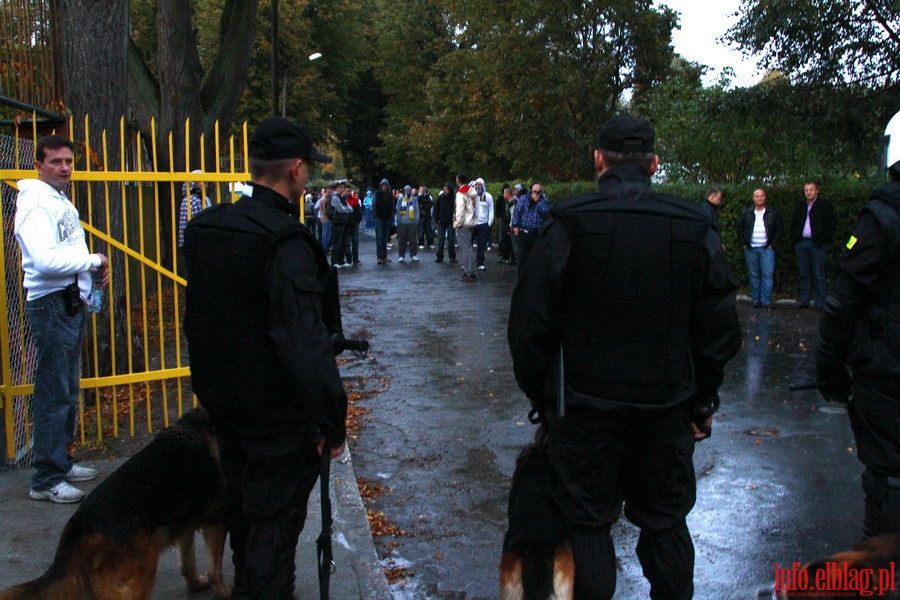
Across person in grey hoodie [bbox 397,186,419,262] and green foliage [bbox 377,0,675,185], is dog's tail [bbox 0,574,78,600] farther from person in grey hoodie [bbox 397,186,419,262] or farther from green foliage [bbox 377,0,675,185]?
green foliage [bbox 377,0,675,185]

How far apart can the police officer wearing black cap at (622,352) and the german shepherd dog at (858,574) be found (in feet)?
2.42

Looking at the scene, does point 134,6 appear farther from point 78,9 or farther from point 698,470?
point 698,470

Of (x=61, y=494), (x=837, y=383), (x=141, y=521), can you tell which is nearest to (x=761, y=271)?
(x=837, y=383)

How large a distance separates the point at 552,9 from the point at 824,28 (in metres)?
15.9

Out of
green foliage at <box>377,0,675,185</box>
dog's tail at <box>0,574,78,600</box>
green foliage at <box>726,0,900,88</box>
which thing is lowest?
dog's tail at <box>0,574,78,600</box>

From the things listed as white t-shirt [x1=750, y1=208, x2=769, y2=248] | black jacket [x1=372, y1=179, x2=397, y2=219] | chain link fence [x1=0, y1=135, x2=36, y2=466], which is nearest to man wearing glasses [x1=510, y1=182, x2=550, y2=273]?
white t-shirt [x1=750, y1=208, x2=769, y2=248]

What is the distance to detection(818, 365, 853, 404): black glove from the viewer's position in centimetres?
407

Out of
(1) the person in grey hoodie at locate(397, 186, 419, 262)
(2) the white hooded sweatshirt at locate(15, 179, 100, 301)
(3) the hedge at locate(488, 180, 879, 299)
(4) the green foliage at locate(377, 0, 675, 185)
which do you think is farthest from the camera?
(4) the green foliage at locate(377, 0, 675, 185)

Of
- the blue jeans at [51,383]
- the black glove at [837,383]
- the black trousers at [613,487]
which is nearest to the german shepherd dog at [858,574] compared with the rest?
the black trousers at [613,487]

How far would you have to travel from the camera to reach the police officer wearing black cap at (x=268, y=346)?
3270 mm

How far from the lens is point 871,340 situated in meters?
3.84

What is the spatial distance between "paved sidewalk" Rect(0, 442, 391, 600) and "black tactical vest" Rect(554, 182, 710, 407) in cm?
168

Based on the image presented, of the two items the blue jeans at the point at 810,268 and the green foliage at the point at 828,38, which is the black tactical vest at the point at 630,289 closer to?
the blue jeans at the point at 810,268

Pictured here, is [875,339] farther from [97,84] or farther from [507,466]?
[97,84]
